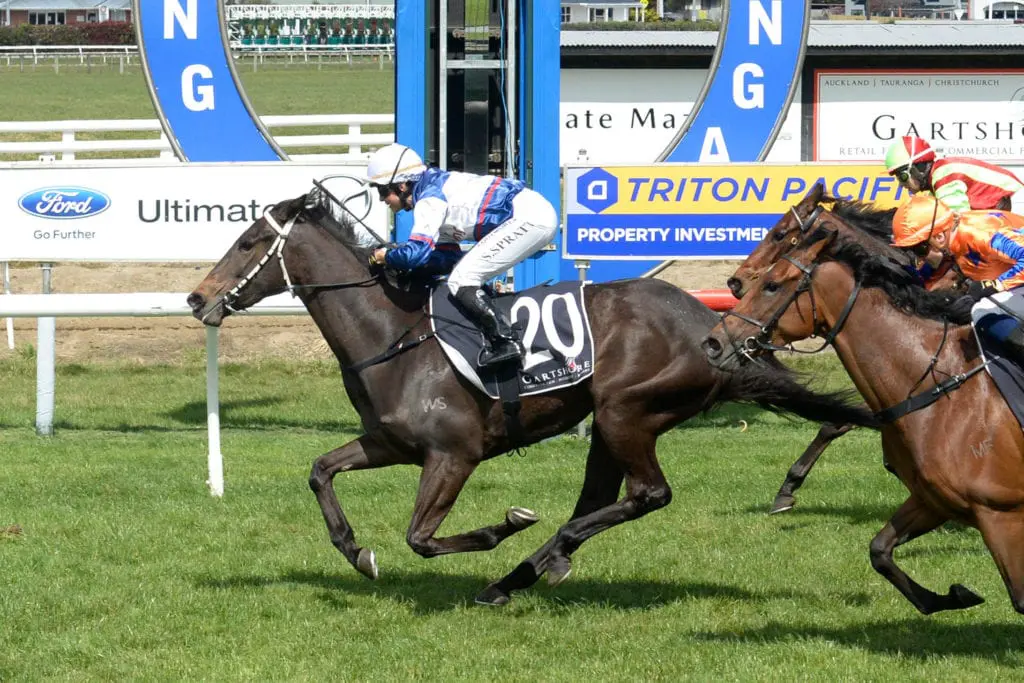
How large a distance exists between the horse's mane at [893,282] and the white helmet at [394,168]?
5.81 ft

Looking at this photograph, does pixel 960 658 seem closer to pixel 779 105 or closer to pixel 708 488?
pixel 708 488

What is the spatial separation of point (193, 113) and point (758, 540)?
476 cm

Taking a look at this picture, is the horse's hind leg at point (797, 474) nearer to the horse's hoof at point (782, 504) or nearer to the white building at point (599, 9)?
the horse's hoof at point (782, 504)

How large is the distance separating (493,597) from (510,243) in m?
1.46

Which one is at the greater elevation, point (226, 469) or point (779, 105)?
point (779, 105)

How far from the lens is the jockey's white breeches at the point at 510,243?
20.2 ft

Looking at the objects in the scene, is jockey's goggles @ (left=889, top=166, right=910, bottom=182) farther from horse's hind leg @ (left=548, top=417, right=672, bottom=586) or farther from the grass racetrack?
the grass racetrack

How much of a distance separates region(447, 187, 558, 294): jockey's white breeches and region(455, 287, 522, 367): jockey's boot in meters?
0.10

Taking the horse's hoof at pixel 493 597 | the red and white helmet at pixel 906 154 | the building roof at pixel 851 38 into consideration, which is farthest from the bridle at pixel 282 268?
the building roof at pixel 851 38

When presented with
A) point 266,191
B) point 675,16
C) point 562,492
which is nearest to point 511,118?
point 266,191

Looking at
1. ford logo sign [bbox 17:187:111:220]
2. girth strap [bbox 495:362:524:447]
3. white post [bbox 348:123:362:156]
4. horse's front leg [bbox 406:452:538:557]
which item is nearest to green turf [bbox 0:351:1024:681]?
horse's front leg [bbox 406:452:538:557]

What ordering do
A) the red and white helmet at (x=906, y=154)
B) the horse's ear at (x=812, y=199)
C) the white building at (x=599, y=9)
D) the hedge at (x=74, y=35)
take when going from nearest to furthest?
the horse's ear at (x=812, y=199) < the red and white helmet at (x=906, y=154) < the white building at (x=599, y=9) < the hedge at (x=74, y=35)

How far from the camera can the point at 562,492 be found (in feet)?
26.6

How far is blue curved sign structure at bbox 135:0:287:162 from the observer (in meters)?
9.47
